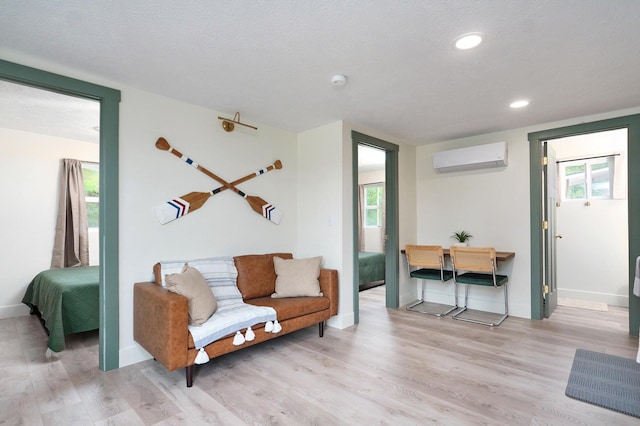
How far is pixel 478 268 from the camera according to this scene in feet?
12.5

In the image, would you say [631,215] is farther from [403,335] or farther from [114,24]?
[114,24]

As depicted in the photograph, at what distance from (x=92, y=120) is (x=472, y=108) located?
407 centimetres

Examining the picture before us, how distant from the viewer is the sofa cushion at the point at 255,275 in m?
3.22

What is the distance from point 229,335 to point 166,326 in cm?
47

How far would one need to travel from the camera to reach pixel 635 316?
3307 mm

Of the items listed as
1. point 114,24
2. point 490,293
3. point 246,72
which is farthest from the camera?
point 490,293

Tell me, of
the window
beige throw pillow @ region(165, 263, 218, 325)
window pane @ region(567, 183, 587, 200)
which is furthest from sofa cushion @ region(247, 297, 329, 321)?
the window

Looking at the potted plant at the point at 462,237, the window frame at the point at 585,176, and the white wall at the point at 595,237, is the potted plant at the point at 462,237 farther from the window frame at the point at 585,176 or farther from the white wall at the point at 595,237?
the window frame at the point at 585,176

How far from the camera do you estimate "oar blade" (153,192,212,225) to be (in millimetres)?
2912

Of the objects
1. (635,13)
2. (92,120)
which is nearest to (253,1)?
(635,13)

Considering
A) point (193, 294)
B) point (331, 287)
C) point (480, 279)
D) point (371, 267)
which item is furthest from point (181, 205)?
point (371, 267)

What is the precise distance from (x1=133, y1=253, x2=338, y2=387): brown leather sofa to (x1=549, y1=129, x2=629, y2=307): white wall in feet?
12.0

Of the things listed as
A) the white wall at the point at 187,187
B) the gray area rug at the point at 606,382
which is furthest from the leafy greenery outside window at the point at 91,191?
the gray area rug at the point at 606,382

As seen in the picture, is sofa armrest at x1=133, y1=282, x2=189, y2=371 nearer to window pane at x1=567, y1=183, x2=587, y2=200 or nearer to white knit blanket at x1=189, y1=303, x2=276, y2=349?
white knit blanket at x1=189, y1=303, x2=276, y2=349
